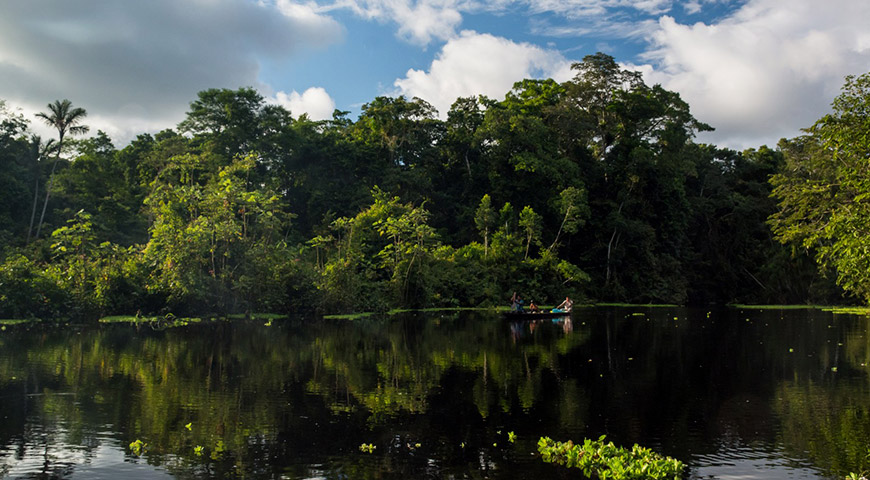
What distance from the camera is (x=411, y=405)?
11641mm

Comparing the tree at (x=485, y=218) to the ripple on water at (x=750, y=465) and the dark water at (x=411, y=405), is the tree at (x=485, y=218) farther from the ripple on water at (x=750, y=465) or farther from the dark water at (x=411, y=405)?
the ripple on water at (x=750, y=465)

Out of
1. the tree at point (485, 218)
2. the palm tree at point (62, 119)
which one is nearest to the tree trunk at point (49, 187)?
the palm tree at point (62, 119)

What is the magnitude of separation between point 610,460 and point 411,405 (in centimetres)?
451

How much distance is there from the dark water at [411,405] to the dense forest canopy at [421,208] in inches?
355

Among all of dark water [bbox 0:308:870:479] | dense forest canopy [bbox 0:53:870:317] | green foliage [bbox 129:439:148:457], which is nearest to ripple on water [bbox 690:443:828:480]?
dark water [bbox 0:308:870:479]

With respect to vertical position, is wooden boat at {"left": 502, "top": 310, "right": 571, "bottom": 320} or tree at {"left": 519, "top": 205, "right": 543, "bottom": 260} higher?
tree at {"left": 519, "top": 205, "right": 543, "bottom": 260}

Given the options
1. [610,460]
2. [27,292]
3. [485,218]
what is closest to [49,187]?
[27,292]

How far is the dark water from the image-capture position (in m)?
8.33

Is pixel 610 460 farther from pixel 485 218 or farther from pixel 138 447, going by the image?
pixel 485 218

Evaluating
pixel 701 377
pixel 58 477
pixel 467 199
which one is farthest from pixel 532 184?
pixel 58 477

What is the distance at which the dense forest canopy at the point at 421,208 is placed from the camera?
101ft

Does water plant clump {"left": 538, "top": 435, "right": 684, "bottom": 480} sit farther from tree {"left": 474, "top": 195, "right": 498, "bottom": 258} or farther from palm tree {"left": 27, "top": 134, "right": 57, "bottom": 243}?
palm tree {"left": 27, "top": 134, "right": 57, "bottom": 243}

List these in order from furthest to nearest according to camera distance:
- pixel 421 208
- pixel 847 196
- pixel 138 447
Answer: pixel 421 208 < pixel 847 196 < pixel 138 447

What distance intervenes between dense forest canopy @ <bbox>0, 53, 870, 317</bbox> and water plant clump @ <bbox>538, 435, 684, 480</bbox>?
73.7 feet
